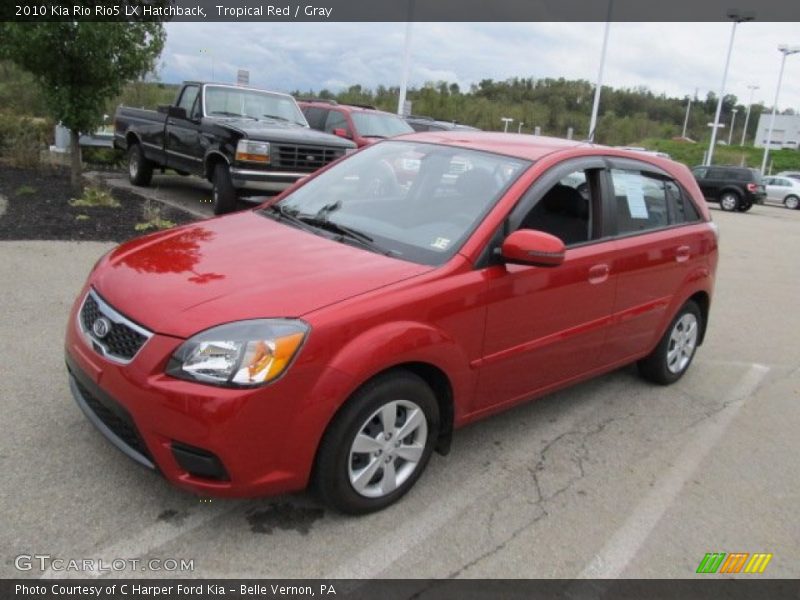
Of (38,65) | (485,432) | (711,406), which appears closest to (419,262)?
(485,432)

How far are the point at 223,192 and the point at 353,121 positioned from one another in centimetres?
396

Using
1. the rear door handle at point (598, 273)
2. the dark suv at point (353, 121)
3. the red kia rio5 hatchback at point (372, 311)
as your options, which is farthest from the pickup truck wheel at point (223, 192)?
the rear door handle at point (598, 273)

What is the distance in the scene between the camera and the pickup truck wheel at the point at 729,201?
87.6 feet

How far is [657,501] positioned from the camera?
3.44m

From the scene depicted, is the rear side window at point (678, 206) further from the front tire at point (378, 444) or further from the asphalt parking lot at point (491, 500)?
the front tire at point (378, 444)

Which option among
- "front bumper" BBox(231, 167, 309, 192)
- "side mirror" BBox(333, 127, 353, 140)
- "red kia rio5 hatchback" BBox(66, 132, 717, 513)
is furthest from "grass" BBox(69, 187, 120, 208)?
"red kia rio5 hatchback" BBox(66, 132, 717, 513)

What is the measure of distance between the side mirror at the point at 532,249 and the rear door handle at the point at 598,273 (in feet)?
2.29

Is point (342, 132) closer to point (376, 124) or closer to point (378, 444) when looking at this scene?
point (376, 124)

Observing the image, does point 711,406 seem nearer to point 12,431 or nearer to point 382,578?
point 382,578

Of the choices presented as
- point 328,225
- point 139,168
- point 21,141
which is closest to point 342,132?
point 139,168

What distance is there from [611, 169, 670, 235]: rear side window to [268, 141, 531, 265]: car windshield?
0.89m

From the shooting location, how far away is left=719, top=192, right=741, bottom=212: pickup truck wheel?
26.7 metres

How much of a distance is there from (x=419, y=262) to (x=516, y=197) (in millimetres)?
685

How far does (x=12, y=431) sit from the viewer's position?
3.45 metres
